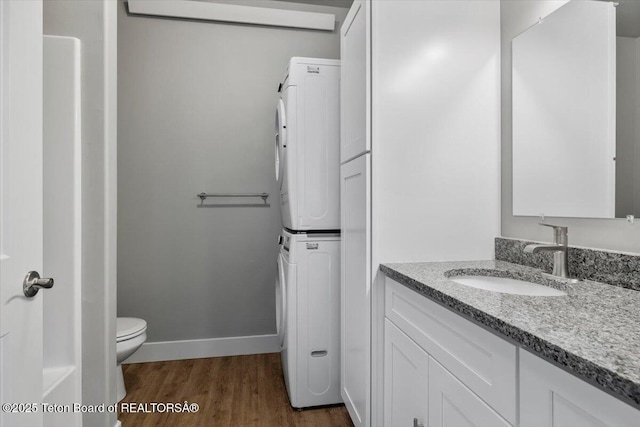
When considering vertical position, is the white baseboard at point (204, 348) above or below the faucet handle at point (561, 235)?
below

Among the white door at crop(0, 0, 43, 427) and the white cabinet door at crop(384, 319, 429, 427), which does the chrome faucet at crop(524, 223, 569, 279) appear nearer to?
the white cabinet door at crop(384, 319, 429, 427)

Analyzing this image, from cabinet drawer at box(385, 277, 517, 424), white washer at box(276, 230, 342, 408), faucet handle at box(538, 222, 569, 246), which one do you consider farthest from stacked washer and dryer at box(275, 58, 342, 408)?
faucet handle at box(538, 222, 569, 246)

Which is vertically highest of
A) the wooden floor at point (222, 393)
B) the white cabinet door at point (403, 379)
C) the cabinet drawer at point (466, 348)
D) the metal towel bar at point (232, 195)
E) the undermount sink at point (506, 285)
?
the metal towel bar at point (232, 195)

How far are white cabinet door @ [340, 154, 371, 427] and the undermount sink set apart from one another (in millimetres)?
378

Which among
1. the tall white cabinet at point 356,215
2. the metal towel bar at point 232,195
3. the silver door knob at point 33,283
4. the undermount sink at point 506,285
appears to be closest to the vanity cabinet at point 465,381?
the tall white cabinet at point 356,215

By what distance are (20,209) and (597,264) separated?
1656mm

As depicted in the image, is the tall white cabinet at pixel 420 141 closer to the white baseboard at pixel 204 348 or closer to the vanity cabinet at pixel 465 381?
the vanity cabinet at pixel 465 381

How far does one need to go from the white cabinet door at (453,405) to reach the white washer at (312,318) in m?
1.01

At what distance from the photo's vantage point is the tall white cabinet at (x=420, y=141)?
148 cm

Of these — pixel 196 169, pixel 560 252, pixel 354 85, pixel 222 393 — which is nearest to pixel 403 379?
pixel 560 252

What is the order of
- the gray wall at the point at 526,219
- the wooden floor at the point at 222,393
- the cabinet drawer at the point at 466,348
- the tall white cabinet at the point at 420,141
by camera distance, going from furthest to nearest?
the wooden floor at the point at 222,393, the tall white cabinet at the point at 420,141, the gray wall at the point at 526,219, the cabinet drawer at the point at 466,348

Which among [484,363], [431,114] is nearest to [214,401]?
[484,363]

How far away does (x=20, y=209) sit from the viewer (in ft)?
3.20

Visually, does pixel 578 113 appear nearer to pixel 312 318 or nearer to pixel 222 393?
pixel 312 318
